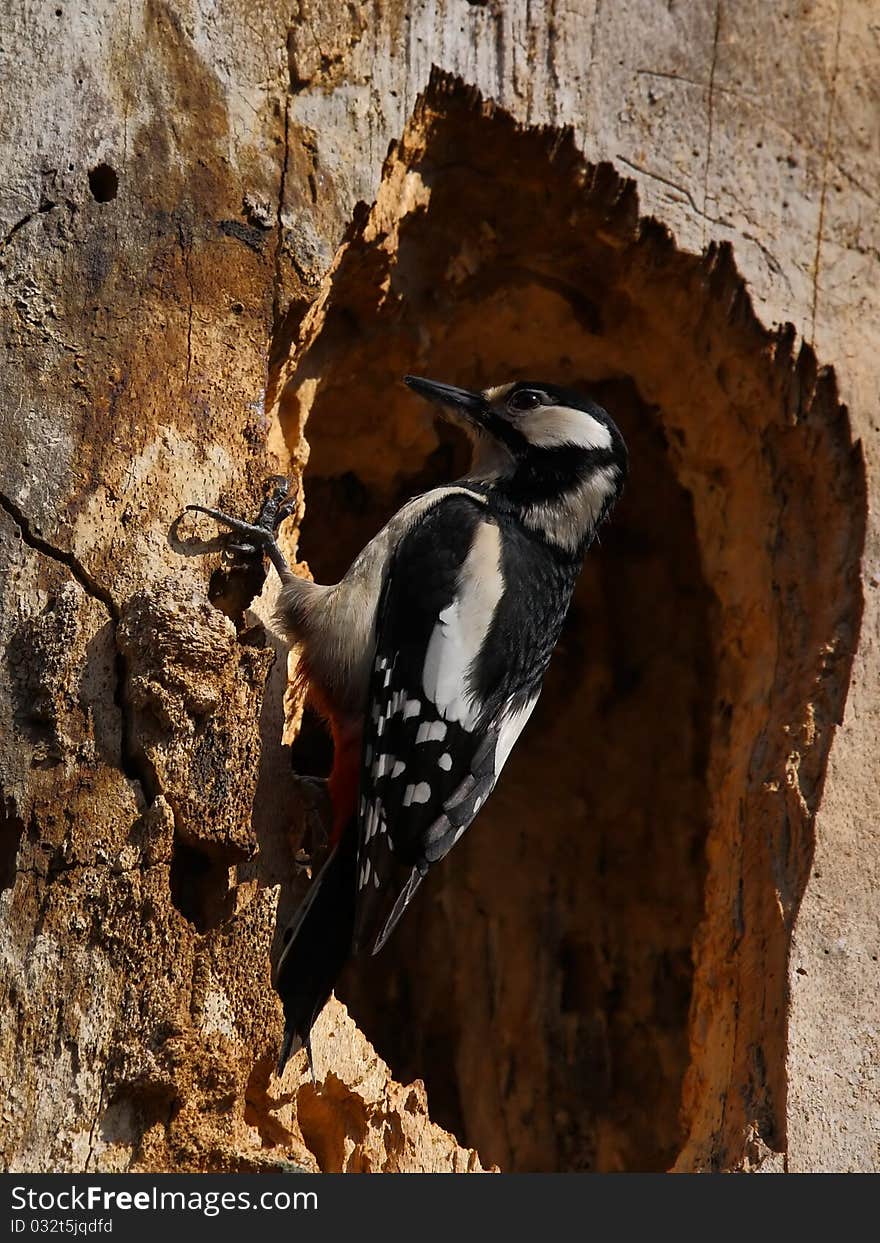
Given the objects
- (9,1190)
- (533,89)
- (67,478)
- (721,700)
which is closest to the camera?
(9,1190)

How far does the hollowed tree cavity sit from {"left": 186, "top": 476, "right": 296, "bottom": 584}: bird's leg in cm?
30

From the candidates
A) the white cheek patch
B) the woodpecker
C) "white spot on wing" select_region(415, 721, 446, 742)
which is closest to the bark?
the woodpecker

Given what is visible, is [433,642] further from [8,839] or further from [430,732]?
[8,839]

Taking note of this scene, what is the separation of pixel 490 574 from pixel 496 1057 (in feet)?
5.79

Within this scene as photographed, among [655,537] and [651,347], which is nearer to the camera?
[651,347]

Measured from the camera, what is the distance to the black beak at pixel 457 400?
3889 mm

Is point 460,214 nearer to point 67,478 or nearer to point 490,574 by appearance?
point 490,574

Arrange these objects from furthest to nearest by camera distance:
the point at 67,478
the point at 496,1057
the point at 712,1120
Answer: the point at 496,1057
the point at 712,1120
the point at 67,478

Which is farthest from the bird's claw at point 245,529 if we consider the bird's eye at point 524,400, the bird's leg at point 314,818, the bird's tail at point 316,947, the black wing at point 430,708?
the bird's eye at point 524,400

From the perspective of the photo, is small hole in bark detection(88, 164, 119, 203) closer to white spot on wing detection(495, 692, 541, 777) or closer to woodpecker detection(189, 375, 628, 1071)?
woodpecker detection(189, 375, 628, 1071)

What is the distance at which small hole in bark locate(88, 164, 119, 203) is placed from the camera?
3.30 metres

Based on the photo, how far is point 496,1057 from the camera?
458cm

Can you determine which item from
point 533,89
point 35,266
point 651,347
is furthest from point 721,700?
point 35,266

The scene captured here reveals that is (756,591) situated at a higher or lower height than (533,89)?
lower
